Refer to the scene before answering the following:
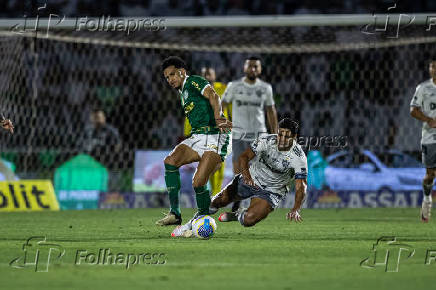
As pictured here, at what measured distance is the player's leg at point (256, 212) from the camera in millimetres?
10133

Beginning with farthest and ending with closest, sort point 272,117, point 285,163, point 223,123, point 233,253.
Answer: point 272,117, point 285,163, point 223,123, point 233,253

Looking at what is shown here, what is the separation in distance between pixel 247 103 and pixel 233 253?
618 cm

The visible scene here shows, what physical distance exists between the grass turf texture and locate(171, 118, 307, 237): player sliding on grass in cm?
28

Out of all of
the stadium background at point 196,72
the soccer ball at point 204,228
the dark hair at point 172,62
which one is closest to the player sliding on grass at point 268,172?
the soccer ball at point 204,228

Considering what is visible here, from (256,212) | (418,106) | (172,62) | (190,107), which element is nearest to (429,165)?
(418,106)

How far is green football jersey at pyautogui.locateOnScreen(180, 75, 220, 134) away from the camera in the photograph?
966 centimetres

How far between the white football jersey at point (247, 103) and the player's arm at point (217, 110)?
3.89 m

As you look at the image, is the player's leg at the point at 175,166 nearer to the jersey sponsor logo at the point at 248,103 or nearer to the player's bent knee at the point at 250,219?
the player's bent knee at the point at 250,219

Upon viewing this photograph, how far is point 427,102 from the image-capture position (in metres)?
12.5

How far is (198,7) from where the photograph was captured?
884 inches

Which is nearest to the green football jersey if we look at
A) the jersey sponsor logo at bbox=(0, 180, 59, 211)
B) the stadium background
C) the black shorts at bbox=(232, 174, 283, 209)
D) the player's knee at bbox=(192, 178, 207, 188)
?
the player's knee at bbox=(192, 178, 207, 188)

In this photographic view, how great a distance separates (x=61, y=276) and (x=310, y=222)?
649 centimetres

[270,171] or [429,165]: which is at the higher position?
[429,165]

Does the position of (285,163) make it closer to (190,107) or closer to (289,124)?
(289,124)
